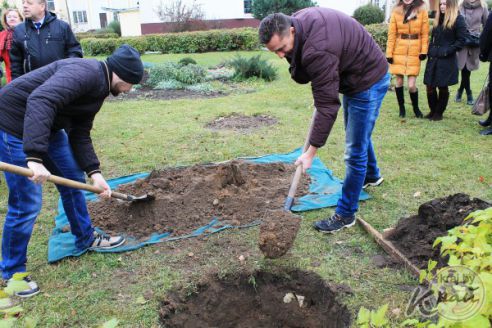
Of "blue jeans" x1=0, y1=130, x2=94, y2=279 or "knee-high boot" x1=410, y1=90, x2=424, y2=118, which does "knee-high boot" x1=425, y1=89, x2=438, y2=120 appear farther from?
"blue jeans" x1=0, y1=130, x2=94, y2=279

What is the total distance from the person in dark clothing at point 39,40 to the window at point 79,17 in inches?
1567

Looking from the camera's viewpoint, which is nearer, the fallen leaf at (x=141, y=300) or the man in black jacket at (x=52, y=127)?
the man in black jacket at (x=52, y=127)

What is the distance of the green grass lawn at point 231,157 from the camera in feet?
10.5

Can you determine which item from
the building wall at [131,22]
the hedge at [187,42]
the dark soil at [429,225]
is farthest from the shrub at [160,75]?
the building wall at [131,22]

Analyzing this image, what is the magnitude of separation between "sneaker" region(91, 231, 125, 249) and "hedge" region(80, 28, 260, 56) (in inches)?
715

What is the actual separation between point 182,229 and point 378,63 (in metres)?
2.40

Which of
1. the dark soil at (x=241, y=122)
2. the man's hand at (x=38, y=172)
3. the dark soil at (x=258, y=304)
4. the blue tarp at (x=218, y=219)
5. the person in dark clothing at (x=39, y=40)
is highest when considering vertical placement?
the person in dark clothing at (x=39, y=40)

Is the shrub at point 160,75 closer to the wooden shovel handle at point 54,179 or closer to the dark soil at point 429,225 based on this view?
the wooden shovel handle at point 54,179

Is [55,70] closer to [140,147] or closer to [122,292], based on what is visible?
[122,292]

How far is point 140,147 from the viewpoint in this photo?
662cm

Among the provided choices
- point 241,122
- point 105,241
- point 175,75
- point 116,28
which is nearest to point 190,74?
point 175,75

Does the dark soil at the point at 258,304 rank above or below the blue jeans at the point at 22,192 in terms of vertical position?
below

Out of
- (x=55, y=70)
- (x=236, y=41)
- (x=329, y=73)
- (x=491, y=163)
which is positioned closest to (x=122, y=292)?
(x=55, y=70)

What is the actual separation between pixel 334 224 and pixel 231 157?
2374 mm
